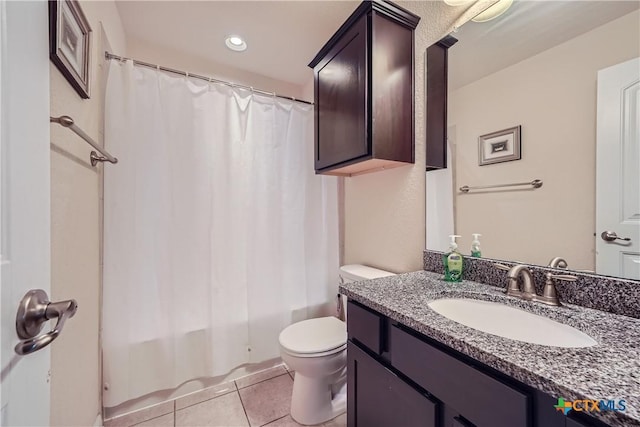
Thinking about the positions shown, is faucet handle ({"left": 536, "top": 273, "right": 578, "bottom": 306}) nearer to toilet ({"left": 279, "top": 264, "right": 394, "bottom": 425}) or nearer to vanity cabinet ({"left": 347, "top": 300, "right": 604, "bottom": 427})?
vanity cabinet ({"left": 347, "top": 300, "right": 604, "bottom": 427})

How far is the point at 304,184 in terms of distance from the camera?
6.32 feet

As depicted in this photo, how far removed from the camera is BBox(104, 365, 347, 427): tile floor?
4.49 ft

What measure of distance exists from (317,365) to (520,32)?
1725mm

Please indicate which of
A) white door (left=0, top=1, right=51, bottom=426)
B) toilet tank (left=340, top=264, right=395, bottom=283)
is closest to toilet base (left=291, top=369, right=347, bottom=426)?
toilet tank (left=340, top=264, right=395, bottom=283)

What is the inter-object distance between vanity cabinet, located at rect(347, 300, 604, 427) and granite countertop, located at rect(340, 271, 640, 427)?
4cm

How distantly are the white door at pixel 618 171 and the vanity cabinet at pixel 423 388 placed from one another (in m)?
0.58

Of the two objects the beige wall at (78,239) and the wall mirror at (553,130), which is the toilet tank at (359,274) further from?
the beige wall at (78,239)

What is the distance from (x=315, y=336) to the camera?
143 centimetres

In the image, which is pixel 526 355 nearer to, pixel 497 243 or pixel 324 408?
pixel 497 243

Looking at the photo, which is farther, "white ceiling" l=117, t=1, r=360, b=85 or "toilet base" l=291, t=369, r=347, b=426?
"white ceiling" l=117, t=1, r=360, b=85

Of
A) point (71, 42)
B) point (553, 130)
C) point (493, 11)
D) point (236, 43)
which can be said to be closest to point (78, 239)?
point (71, 42)

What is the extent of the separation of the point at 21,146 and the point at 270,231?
1415 mm

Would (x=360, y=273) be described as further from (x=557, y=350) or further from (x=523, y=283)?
(x=557, y=350)

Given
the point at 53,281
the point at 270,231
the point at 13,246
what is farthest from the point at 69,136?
the point at 270,231
